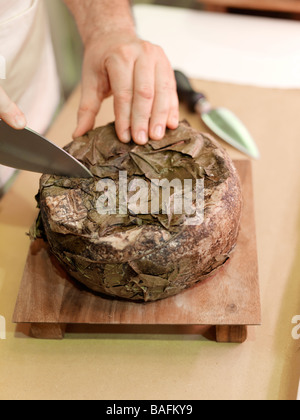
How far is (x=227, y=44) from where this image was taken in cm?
222

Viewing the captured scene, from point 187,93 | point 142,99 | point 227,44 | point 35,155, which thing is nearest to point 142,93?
point 142,99

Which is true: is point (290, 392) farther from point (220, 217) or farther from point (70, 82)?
point (70, 82)

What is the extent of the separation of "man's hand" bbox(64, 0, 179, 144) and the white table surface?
65 centimetres

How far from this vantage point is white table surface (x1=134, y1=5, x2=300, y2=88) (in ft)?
6.86

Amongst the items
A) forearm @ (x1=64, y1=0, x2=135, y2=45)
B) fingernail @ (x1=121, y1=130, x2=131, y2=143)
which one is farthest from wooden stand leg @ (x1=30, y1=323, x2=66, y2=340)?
forearm @ (x1=64, y1=0, x2=135, y2=45)

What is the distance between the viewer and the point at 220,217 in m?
1.19

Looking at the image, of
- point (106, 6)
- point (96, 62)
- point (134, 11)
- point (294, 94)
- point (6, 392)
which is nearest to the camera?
point (6, 392)

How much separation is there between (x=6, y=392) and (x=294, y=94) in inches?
59.3

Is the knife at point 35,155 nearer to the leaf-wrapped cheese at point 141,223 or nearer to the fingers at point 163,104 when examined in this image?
the leaf-wrapped cheese at point 141,223

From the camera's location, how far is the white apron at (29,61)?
1.55m

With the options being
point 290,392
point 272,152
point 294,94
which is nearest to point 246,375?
point 290,392

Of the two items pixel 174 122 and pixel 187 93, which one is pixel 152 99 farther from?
pixel 187 93

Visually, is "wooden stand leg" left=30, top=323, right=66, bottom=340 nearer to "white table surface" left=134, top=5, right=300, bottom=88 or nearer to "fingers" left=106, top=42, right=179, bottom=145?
"fingers" left=106, top=42, right=179, bottom=145

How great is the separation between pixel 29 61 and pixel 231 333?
111 centimetres
